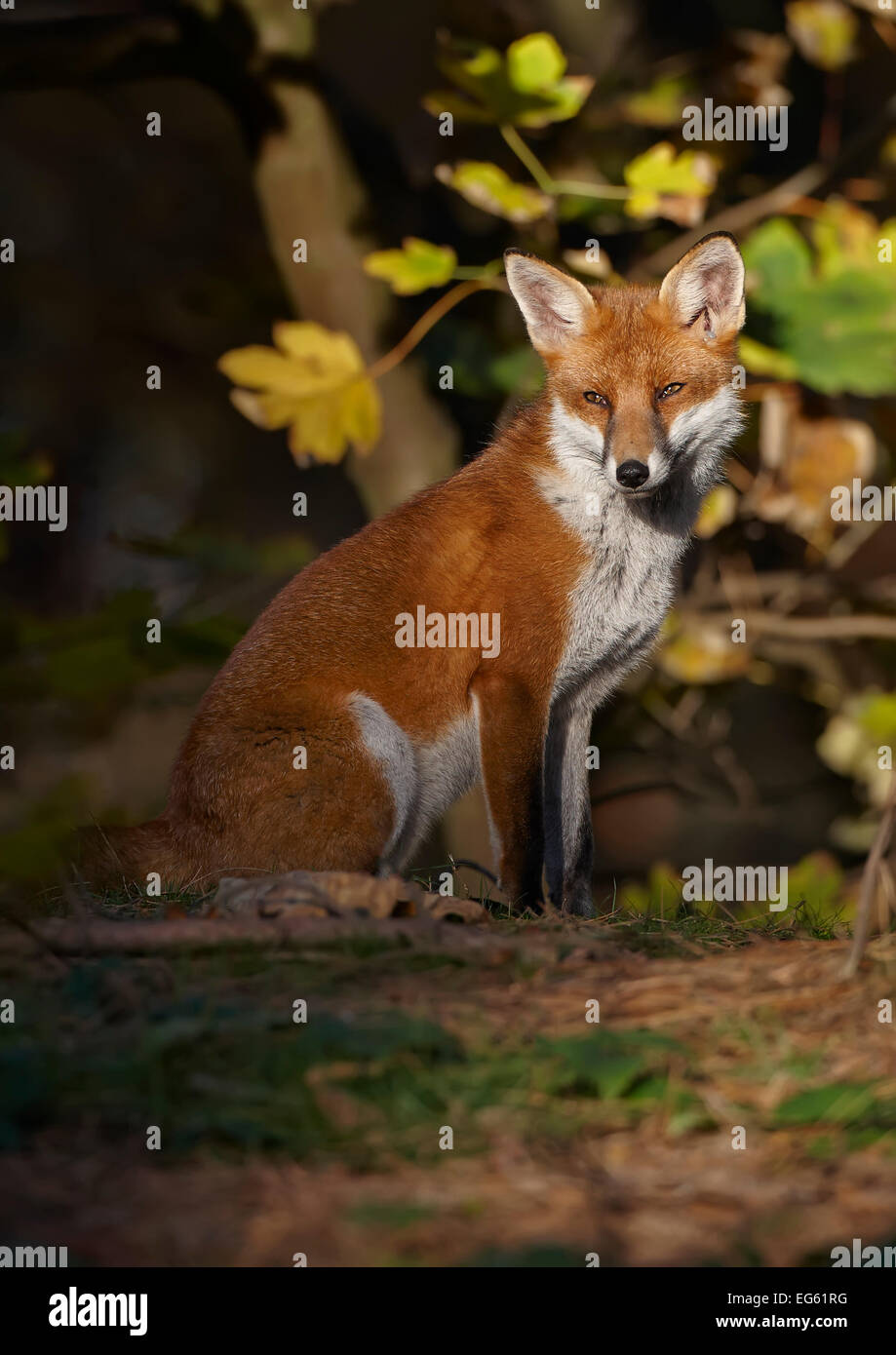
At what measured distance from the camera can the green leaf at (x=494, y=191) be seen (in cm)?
696

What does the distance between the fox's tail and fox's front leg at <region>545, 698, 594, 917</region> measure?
67.0 inches

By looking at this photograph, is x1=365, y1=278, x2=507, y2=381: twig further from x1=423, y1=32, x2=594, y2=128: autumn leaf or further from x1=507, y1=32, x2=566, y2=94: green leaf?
x1=507, y1=32, x2=566, y2=94: green leaf

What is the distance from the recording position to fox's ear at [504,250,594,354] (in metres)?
5.97

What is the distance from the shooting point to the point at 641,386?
18.8 feet

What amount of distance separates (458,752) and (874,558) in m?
6.47

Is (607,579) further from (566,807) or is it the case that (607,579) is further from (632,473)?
(566,807)

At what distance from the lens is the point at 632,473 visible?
5.37 meters

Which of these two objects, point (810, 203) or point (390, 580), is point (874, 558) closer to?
point (810, 203)

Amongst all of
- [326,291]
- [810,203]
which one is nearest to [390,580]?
[326,291]

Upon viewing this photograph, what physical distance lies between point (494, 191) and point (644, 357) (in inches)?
67.9

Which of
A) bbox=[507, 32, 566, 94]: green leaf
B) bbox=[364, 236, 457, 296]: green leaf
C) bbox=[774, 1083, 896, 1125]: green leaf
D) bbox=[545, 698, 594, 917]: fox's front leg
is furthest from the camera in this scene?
bbox=[364, 236, 457, 296]: green leaf

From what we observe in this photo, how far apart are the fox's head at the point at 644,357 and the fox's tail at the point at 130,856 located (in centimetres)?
235

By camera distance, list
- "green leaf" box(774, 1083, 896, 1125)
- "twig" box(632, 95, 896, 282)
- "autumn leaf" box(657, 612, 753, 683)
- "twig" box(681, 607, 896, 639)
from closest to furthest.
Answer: "green leaf" box(774, 1083, 896, 1125) → "twig" box(632, 95, 896, 282) → "twig" box(681, 607, 896, 639) → "autumn leaf" box(657, 612, 753, 683)

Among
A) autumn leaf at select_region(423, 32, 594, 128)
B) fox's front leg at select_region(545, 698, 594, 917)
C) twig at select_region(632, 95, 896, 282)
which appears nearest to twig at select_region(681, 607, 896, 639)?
twig at select_region(632, 95, 896, 282)
